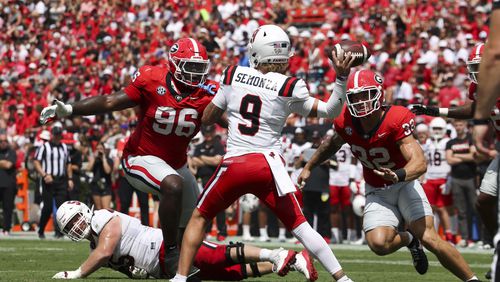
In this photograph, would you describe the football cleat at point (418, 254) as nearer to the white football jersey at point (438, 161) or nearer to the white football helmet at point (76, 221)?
the white football helmet at point (76, 221)

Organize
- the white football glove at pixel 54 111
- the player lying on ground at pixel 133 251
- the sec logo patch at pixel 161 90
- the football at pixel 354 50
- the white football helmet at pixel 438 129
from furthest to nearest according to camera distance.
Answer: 1. the white football helmet at pixel 438 129
2. the sec logo patch at pixel 161 90
3. the white football glove at pixel 54 111
4. the player lying on ground at pixel 133 251
5. the football at pixel 354 50

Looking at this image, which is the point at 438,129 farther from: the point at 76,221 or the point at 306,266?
the point at 306,266

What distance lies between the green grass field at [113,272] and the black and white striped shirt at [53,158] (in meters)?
1.65

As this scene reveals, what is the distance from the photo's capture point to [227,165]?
6.95 meters

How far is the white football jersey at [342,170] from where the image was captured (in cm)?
1579

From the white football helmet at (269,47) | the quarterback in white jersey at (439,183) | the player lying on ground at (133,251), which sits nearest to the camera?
the white football helmet at (269,47)

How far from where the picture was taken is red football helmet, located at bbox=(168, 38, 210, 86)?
8.36m

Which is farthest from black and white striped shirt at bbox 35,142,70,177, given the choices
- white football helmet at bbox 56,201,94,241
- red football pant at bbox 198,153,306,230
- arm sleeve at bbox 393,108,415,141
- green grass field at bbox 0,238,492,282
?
red football pant at bbox 198,153,306,230

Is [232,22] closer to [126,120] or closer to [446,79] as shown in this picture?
[126,120]

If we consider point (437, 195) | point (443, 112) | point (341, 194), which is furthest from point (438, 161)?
point (443, 112)

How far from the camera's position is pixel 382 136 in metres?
7.75

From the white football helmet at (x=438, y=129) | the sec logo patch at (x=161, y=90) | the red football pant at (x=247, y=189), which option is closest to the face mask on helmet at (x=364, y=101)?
the red football pant at (x=247, y=189)

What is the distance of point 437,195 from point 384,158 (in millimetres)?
7475

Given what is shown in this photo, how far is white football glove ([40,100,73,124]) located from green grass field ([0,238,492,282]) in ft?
4.02
